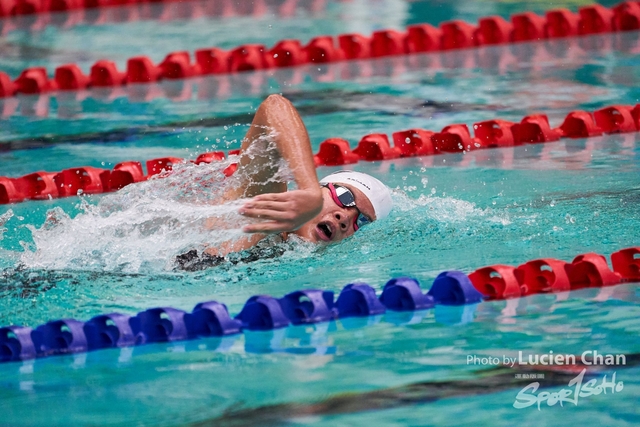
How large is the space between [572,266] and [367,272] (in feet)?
2.63

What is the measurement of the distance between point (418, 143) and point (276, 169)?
7.77 feet

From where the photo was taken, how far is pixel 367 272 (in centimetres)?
397

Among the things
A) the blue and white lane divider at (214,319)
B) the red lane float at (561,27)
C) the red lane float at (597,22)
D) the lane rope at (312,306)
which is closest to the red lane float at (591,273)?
the lane rope at (312,306)

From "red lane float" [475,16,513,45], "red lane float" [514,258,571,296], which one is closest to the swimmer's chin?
"red lane float" [514,258,571,296]

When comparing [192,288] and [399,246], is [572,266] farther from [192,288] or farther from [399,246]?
[192,288]

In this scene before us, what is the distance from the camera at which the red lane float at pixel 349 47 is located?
7539 millimetres

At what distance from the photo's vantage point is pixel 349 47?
26.7 feet

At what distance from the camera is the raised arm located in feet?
10.8

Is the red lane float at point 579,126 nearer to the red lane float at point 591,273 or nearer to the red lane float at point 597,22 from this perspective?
the red lane float at point 591,273

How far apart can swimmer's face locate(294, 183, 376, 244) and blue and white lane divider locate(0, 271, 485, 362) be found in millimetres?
488

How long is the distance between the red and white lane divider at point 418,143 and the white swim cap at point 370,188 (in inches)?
55.8

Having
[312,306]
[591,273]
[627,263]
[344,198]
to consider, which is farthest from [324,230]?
[627,263]

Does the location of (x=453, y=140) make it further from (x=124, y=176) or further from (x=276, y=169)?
(x=276, y=169)

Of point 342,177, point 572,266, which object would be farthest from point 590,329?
point 342,177
